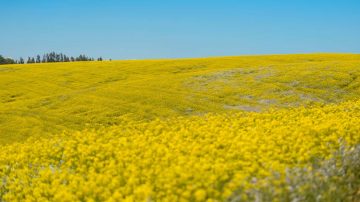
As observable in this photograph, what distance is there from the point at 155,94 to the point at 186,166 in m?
22.9

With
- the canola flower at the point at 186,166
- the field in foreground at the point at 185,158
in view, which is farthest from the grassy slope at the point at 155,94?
the canola flower at the point at 186,166

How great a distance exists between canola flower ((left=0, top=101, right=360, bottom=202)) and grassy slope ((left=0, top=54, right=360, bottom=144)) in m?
12.6

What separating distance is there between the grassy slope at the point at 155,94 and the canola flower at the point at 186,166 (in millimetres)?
12639

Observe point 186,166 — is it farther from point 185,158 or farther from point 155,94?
→ point 155,94

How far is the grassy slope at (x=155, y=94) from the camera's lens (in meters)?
27.2

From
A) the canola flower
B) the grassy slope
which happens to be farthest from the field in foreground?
the grassy slope

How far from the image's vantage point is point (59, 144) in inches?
548

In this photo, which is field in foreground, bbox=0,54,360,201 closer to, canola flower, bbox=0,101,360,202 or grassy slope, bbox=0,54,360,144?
canola flower, bbox=0,101,360,202

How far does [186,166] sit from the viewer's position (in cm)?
862

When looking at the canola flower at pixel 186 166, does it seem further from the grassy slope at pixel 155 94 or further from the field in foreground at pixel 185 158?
the grassy slope at pixel 155 94

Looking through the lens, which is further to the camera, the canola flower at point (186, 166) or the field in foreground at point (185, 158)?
the field in foreground at point (185, 158)

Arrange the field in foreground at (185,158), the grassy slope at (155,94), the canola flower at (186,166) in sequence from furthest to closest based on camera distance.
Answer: the grassy slope at (155,94) < the field in foreground at (185,158) < the canola flower at (186,166)

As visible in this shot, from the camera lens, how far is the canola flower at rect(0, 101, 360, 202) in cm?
796

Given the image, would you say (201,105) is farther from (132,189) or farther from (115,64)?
(115,64)
